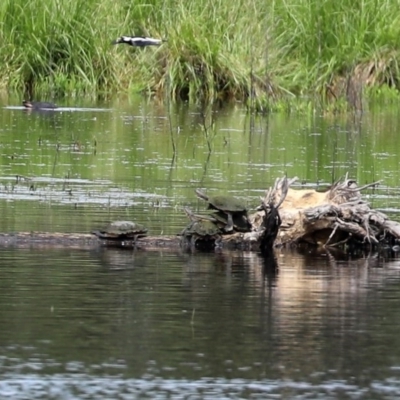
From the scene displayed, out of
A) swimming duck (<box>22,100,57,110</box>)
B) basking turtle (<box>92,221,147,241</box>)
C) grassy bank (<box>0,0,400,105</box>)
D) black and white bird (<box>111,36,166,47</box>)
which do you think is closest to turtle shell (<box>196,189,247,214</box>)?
basking turtle (<box>92,221,147,241</box>)

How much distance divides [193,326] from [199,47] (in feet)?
67.4

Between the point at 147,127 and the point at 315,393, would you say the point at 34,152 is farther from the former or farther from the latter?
the point at 315,393

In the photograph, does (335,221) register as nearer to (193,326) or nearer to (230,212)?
(230,212)

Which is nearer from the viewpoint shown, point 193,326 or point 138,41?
point 193,326

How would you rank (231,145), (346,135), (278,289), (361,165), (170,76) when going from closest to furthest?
1. (278,289)
2. (361,165)
3. (231,145)
4. (346,135)
5. (170,76)

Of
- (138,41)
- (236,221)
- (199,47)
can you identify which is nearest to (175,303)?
(236,221)

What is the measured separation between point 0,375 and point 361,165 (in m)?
10.4

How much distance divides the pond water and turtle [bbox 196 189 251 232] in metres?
0.28

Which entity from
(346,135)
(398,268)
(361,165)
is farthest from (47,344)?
(346,135)

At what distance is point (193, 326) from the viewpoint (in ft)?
25.5

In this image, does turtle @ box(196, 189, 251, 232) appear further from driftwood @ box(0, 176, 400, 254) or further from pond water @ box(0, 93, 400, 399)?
pond water @ box(0, 93, 400, 399)

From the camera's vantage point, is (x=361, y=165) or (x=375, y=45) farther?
(x=375, y=45)

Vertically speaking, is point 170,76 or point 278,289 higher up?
point 170,76

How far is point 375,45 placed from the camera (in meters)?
29.7
